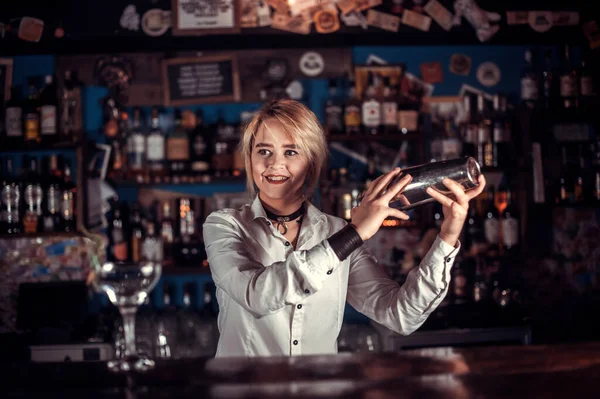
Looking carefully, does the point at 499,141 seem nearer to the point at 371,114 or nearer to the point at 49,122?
the point at 371,114

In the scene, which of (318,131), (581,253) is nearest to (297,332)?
(318,131)

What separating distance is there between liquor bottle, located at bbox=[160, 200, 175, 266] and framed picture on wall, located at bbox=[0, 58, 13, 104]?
129 cm

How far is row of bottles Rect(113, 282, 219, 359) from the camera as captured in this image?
346 cm

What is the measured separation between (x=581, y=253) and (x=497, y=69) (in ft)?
4.43

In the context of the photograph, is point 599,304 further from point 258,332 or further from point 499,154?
point 258,332

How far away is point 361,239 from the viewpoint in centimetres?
136

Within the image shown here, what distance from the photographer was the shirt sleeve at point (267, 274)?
4.42 ft

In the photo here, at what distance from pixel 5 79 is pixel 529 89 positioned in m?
3.44

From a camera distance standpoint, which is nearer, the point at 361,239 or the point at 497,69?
the point at 361,239

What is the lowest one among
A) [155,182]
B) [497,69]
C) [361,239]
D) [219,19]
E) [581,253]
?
[581,253]

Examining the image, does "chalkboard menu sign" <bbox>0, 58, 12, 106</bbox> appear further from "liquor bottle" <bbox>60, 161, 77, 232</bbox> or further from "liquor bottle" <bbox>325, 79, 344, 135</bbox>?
"liquor bottle" <bbox>325, 79, 344, 135</bbox>

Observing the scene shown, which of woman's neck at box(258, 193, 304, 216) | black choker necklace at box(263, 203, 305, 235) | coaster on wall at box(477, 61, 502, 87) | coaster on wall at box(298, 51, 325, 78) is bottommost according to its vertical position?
black choker necklace at box(263, 203, 305, 235)

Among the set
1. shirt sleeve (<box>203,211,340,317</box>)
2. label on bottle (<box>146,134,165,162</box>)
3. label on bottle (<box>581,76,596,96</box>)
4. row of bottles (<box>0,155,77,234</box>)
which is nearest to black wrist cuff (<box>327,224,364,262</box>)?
shirt sleeve (<box>203,211,340,317</box>)

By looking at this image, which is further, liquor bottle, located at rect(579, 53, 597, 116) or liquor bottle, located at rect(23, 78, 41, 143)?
liquor bottle, located at rect(579, 53, 597, 116)
